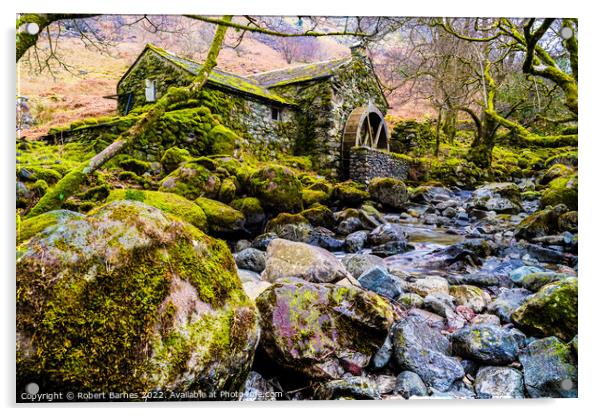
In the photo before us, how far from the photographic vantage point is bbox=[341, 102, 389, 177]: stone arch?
7332 mm

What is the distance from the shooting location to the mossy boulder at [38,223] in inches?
63.1

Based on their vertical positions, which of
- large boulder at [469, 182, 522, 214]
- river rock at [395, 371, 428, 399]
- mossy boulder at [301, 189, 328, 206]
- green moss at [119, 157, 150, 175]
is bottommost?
river rock at [395, 371, 428, 399]

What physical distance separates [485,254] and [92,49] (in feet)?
10.8

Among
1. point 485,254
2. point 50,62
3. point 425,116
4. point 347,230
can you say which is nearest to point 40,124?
point 50,62

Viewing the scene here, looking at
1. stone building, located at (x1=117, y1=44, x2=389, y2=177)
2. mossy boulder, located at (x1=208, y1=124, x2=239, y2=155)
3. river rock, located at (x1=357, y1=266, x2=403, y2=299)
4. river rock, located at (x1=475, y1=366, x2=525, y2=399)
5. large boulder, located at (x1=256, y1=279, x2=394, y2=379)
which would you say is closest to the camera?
large boulder, located at (x1=256, y1=279, x2=394, y2=379)

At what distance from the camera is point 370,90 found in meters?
7.29

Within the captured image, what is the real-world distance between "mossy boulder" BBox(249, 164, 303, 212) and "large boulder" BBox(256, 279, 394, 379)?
6.92 ft

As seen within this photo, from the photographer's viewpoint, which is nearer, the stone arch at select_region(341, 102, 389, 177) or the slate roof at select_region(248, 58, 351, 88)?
the slate roof at select_region(248, 58, 351, 88)

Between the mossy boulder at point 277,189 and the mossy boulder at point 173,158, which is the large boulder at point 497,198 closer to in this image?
the mossy boulder at point 277,189

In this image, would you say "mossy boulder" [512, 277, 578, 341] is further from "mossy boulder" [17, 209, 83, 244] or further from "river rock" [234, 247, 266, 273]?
"mossy boulder" [17, 209, 83, 244]

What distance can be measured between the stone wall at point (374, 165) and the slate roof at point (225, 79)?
5.16ft

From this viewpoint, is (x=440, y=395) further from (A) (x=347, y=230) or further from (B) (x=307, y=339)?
(A) (x=347, y=230)

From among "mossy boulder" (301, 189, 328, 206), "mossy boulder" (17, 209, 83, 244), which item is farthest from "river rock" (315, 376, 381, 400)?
"mossy boulder" (301, 189, 328, 206)

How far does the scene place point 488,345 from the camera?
6.16 ft
